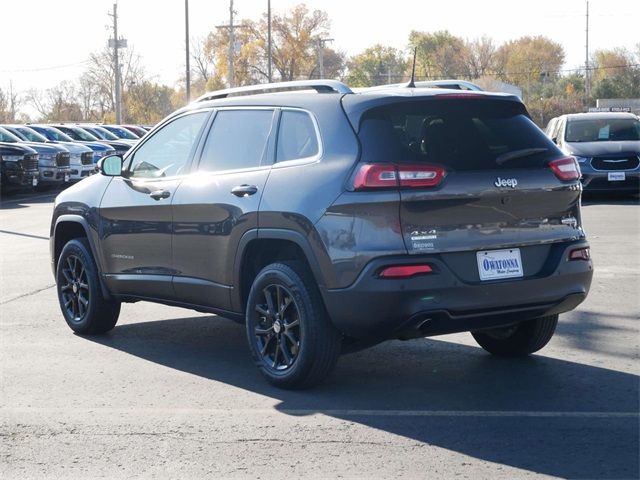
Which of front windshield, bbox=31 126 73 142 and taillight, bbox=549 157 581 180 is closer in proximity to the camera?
taillight, bbox=549 157 581 180

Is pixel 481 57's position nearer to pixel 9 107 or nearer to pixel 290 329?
pixel 9 107

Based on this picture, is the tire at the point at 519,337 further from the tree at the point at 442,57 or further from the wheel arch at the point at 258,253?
the tree at the point at 442,57

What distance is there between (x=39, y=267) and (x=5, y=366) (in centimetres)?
593

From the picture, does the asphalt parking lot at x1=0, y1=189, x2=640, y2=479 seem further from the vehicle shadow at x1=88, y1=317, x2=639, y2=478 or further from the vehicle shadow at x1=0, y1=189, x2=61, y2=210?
the vehicle shadow at x1=0, y1=189, x2=61, y2=210

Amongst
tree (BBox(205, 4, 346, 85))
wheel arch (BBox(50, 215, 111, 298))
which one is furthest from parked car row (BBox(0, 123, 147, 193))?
tree (BBox(205, 4, 346, 85))

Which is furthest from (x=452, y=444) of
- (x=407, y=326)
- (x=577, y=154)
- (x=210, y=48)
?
(x=210, y=48)

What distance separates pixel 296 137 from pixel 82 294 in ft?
9.24

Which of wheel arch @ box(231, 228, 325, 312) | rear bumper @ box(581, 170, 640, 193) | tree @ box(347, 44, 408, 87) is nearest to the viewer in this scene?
wheel arch @ box(231, 228, 325, 312)

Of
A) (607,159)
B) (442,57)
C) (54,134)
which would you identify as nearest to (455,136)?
(607,159)

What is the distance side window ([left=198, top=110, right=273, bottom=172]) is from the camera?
7234 mm

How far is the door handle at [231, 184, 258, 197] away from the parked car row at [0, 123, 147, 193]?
51.8 ft

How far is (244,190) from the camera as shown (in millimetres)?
7062

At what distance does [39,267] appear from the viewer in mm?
13562

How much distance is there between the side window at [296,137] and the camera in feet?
22.4
